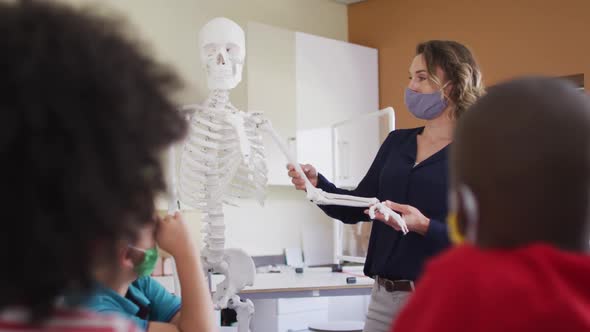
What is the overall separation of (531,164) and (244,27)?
13.9 feet

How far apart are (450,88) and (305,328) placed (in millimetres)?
2548

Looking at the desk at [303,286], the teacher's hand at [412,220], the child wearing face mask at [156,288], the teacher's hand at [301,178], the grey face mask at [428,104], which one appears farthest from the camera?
the desk at [303,286]

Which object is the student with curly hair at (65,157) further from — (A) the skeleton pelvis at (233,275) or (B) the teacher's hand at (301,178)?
(A) the skeleton pelvis at (233,275)

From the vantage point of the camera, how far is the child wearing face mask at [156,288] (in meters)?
1.08

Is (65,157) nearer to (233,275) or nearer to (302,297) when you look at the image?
(233,275)

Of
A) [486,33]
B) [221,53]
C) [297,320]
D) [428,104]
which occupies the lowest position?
[297,320]

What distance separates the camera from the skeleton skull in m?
2.42

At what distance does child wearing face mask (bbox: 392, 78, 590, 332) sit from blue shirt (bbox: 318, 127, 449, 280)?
3.61ft

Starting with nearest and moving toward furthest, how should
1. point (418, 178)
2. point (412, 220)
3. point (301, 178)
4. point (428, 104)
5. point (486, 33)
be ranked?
1. point (412, 220)
2. point (418, 178)
3. point (428, 104)
4. point (301, 178)
5. point (486, 33)

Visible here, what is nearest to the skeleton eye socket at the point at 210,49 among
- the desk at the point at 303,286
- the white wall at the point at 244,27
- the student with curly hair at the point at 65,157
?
the desk at the point at 303,286

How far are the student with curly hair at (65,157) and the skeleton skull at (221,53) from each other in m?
1.80

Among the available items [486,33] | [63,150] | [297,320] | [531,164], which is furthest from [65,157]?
[486,33]

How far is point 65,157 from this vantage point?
22.3 inches

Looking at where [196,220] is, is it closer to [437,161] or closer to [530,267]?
[437,161]
